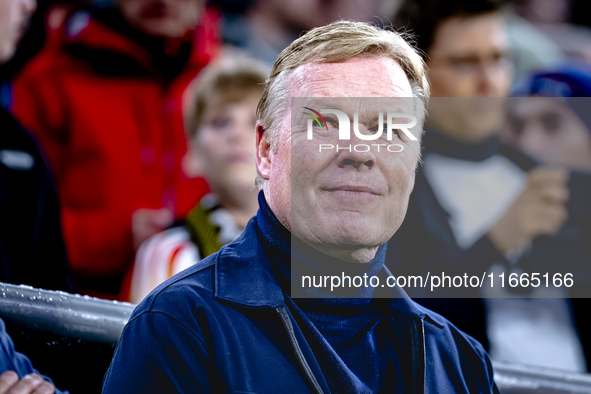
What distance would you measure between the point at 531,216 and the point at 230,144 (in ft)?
2.82

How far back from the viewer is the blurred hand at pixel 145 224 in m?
1.90

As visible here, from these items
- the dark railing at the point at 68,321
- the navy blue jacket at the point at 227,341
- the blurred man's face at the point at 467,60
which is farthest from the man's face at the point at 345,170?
the blurred man's face at the point at 467,60

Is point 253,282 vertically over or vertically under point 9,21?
under

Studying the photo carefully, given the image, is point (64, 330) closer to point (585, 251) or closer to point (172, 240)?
point (172, 240)

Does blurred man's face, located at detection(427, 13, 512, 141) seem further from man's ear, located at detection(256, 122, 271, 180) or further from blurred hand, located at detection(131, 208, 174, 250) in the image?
man's ear, located at detection(256, 122, 271, 180)

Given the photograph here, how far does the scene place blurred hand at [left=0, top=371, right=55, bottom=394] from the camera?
891mm

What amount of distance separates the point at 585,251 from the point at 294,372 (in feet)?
4.33

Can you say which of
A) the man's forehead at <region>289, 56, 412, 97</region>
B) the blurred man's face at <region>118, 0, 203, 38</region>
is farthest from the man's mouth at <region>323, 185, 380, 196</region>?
the blurred man's face at <region>118, 0, 203, 38</region>

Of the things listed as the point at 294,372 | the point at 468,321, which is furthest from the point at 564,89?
the point at 294,372

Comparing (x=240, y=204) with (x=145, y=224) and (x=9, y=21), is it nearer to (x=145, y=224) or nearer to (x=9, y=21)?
(x=145, y=224)

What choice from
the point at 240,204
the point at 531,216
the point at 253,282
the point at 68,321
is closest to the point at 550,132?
the point at 531,216

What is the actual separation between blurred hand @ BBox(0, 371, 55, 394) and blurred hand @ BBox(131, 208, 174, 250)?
955 millimetres

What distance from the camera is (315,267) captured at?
0.82 m

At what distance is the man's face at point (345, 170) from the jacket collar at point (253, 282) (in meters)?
0.07
